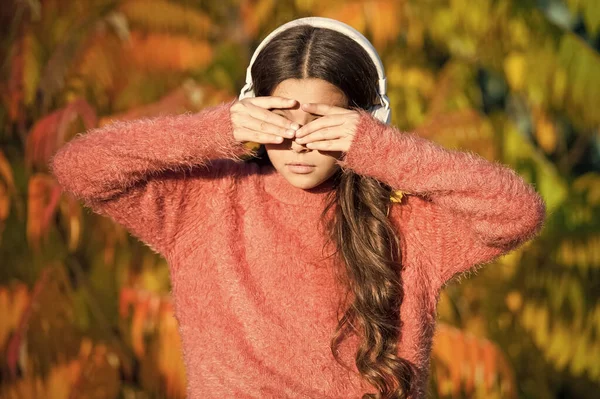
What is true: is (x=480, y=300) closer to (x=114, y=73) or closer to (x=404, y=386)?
(x=114, y=73)

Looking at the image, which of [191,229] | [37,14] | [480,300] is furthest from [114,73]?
[191,229]

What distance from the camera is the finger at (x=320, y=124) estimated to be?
1984mm

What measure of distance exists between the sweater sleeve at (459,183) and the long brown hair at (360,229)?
139mm

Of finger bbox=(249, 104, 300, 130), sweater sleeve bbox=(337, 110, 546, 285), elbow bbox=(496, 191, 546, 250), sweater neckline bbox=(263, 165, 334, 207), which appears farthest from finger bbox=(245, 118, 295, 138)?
elbow bbox=(496, 191, 546, 250)

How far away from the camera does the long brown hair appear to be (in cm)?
213

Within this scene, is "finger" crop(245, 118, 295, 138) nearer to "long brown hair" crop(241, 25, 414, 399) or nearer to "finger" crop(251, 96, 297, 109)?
"finger" crop(251, 96, 297, 109)

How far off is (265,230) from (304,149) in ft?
0.90

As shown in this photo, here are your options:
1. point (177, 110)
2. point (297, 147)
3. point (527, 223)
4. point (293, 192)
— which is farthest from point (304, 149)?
point (177, 110)

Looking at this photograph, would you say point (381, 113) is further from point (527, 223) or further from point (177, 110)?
point (177, 110)

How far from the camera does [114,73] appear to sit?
4.74 meters

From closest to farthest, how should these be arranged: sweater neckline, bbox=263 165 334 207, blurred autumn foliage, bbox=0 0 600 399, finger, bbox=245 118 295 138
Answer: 1. finger, bbox=245 118 295 138
2. sweater neckline, bbox=263 165 334 207
3. blurred autumn foliage, bbox=0 0 600 399

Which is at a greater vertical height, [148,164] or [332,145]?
[332,145]

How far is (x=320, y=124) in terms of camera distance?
→ 1.98 meters

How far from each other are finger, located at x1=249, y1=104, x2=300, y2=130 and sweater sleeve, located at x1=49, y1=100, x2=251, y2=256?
74 millimetres
